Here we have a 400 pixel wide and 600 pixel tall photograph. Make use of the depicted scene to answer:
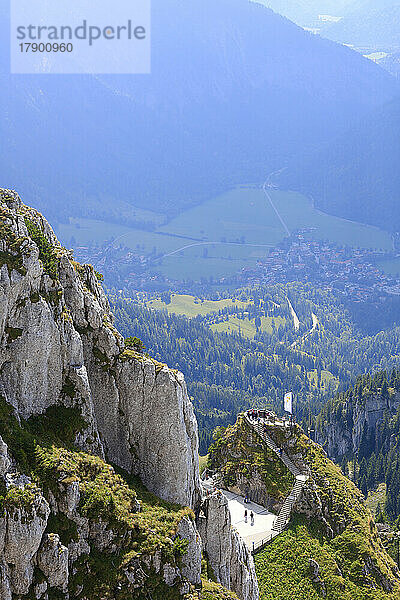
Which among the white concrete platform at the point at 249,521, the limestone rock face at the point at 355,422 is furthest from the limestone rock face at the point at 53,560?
the limestone rock face at the point at 355,422

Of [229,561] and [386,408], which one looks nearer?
[229,561]

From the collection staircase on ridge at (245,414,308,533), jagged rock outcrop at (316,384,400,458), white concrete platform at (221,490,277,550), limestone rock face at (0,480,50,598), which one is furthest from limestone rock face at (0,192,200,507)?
jagged rock outcrop at (316,384,400,458)

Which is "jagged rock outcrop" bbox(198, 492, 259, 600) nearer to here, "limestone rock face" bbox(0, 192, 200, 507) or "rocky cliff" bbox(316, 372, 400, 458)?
"limestone rock face" bbox(0, 192, 200, 507)

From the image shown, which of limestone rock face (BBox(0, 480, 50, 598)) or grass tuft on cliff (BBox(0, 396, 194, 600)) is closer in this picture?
limestone rock face (BBox(0, 480, 50, 598))

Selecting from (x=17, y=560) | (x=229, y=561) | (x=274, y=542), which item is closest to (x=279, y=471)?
(x=274, y=542)

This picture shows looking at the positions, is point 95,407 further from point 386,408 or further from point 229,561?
point 386,408
